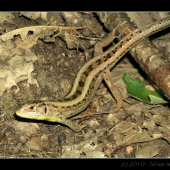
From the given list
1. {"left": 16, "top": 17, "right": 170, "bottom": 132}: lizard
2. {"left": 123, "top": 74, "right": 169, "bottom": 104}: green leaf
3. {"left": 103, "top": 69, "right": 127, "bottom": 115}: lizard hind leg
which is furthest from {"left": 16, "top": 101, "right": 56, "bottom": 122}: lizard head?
{"left": 123, "top": 74, "right": 169, "bottom": 104}: green leaf

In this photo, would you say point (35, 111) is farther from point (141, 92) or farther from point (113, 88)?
point (141, 92)

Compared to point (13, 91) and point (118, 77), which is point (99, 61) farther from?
point (13, 91)

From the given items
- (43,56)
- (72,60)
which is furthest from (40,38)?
(72,60)

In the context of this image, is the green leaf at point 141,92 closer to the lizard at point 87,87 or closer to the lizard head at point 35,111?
the lizard at point 87,87

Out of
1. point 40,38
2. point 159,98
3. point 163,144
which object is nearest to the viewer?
point 163,144

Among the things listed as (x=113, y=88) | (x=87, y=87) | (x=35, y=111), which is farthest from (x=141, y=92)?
(x=35, y=111)

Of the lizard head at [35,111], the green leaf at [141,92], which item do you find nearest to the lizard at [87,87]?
the lizard head at [35,111]

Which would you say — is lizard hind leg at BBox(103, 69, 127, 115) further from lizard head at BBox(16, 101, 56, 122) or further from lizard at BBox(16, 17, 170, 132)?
lizard head at BBox(16, 101, 56, 122)
